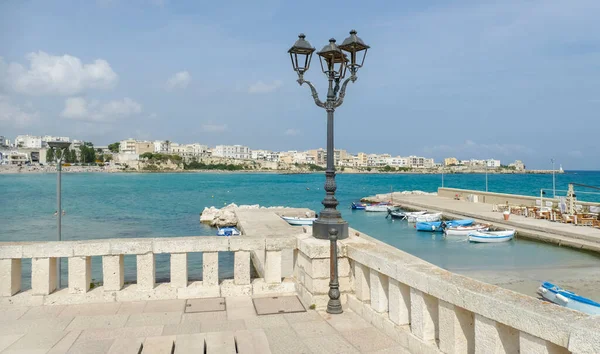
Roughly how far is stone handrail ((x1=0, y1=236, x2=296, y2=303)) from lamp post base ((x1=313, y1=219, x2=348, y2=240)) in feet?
1.73

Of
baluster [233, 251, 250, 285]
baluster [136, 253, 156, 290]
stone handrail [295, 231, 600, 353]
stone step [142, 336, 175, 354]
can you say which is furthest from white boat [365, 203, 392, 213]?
stone step [142, 336, 175, 354]

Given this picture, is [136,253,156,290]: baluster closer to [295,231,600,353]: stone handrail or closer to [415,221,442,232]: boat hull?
[295,231,600,353]: stone handrail

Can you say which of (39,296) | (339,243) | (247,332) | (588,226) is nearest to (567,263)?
(588,226)

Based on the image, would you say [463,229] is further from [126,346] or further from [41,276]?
[126,346]

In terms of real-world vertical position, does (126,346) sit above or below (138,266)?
below

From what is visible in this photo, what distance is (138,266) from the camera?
232 inches

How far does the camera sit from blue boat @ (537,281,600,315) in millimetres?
11820

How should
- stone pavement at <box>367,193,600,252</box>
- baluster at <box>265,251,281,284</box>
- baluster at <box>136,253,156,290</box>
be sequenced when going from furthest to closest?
stone pavement at <box>367,193,600,252</box>
baluster at <box>265,251,281,284</box>
baluster at <box>136,253,156,290</box>

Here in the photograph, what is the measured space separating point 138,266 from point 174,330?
141 cm

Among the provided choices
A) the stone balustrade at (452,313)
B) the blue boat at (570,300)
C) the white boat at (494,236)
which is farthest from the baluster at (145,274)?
the white boat at (494,236)

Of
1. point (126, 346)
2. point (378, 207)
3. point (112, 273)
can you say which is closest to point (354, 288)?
point (126, 346)

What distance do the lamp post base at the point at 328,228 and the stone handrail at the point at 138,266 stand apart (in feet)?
1.73

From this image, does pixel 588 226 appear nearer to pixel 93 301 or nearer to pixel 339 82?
pixel 339 82

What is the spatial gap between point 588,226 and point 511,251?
6.06m
